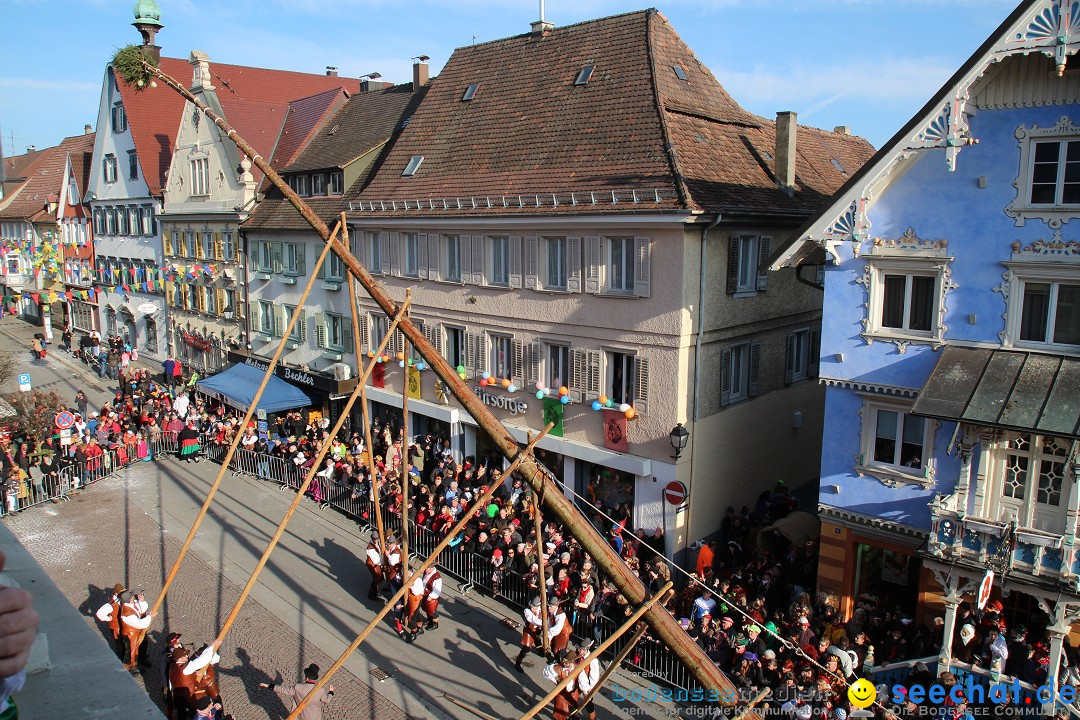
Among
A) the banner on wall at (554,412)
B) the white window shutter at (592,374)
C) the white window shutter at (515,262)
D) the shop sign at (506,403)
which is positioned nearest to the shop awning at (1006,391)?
the white window shutter at (592,374)

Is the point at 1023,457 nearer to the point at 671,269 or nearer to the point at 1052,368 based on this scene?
the point at 1052,368

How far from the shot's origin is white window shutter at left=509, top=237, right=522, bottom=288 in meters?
21.2

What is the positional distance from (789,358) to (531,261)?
25.2 ft

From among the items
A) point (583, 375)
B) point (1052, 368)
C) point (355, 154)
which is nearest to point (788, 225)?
point (583, 375)

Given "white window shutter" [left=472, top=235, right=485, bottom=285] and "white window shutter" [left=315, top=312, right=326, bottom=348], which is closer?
"white window shutter" [left=472, top=235, right=485, bottom=285]

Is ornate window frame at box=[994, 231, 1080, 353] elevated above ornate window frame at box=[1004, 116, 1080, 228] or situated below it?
below

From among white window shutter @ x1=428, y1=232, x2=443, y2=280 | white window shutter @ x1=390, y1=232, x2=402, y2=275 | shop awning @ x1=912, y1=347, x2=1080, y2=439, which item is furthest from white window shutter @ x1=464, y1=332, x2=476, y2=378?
shop awning @ x1=912, y1=347, x2=1080, y2=439

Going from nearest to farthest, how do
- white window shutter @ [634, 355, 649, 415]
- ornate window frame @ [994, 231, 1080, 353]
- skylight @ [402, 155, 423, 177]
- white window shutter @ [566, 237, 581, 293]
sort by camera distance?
ornate window frame @ [994, 231, 1080, 353]
white window shutter @ [634, 355, 649, 415]
white window shutter @ [566, 237, 581, 293]
skylight @ [402, 155, 423, 177]

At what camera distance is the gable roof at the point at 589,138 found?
19.2 m

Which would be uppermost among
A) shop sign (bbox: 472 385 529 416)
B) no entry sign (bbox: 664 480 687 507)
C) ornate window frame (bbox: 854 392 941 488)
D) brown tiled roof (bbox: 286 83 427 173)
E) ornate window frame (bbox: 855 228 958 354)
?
brown tiled roof (bbox: 286 83 427 173)

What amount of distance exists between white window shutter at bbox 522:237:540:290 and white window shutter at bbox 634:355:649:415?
3675mm

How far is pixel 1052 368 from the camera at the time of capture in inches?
504

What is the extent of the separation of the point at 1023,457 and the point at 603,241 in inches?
382

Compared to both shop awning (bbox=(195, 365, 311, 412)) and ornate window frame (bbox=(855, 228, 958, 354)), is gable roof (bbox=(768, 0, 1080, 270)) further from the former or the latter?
shop awning (bbox=(195, 365, 311, 412))
